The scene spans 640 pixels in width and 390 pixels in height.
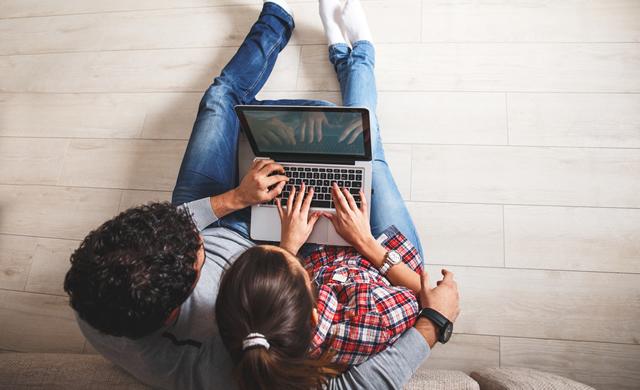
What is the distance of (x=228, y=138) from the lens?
129 centimetres

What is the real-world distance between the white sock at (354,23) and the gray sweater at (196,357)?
3.34ft

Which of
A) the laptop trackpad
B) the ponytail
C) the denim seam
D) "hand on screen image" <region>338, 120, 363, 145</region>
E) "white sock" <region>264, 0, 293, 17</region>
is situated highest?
"white sock" <region>264, 0, 293, 17</region>

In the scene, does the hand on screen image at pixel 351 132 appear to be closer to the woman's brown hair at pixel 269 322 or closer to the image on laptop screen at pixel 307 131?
the image on laptop screen at pixel 307 131

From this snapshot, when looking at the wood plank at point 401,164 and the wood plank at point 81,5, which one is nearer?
the wood plank at point 401,164

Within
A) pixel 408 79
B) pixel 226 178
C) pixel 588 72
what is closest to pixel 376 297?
pixel 226 178

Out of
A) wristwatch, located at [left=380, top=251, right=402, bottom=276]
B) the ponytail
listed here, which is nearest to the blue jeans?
wristwatch, located at [left=380, top=251, right=402, bottom=276]

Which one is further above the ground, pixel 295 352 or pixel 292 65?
pixel 292 65

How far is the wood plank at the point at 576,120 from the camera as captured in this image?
1353mm

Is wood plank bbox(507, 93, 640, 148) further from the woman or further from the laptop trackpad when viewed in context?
the laptop trackpad

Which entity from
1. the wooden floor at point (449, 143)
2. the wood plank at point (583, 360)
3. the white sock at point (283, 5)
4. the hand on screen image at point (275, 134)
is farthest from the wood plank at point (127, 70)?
the wood plank at point (583, 360)

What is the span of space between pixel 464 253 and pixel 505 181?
27 cm

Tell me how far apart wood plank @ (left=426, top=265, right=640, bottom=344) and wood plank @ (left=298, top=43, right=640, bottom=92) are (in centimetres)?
64

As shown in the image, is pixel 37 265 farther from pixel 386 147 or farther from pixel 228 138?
pixel 386 147

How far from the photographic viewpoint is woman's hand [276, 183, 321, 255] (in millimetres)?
1071
